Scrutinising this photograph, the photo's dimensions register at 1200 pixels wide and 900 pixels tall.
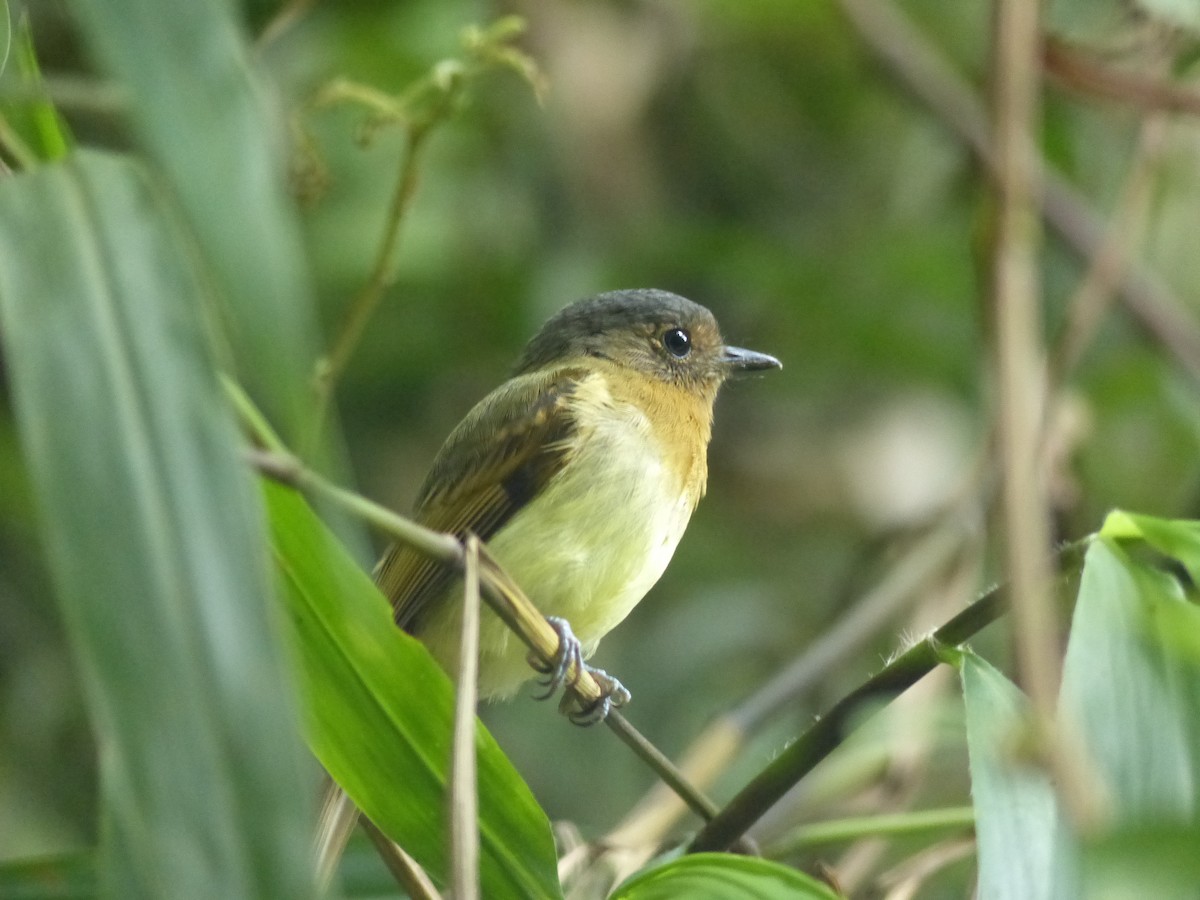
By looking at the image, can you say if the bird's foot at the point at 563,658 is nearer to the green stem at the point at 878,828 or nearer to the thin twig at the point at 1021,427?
the green stem at the point at 878,828

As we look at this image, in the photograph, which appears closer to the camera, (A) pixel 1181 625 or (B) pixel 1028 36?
(A) pixel 1181 625

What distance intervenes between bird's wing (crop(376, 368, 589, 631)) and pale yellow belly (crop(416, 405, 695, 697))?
3cm

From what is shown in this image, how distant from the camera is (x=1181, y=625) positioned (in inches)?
58.3

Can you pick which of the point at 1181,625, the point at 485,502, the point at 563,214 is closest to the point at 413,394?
the point at 563,214

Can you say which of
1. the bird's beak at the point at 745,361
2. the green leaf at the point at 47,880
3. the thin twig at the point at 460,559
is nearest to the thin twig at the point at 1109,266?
the bird's beak at the point at 745,361

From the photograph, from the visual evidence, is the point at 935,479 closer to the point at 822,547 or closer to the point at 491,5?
the point at 822,547

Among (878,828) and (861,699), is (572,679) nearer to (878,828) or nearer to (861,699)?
(878,828)

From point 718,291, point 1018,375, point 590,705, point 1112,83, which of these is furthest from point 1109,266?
point 718,291

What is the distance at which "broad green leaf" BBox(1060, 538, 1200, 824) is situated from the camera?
1.39 meters

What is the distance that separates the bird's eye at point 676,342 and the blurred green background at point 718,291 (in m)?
0.72

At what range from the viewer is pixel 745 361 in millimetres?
3191

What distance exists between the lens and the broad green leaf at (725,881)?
4.85 feet

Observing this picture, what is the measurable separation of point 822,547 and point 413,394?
1339mm

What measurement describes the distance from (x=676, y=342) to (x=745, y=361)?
150 mm
